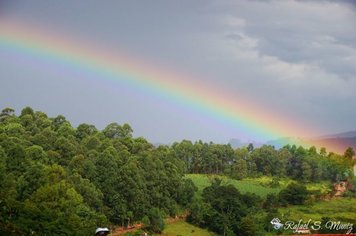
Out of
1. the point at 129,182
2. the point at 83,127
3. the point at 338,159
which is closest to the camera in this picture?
the point at 129,182

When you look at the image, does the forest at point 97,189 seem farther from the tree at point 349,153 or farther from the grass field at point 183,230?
the tree at point 349,153

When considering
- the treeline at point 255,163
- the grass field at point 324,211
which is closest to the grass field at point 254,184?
the treeline at point 255,163

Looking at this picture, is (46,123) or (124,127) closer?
(46,123)

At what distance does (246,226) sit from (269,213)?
4.14 m

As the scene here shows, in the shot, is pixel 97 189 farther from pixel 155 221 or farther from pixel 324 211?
pixel 324 211

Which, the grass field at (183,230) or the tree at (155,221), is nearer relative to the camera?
the tree at (155,221)

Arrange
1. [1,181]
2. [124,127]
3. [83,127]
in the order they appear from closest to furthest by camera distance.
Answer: [1,181] → [83,127] → [124,127]

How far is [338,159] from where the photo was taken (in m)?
67.5

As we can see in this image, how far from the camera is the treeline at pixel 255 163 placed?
61.3 metres

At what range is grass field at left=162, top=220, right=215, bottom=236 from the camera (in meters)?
33.5

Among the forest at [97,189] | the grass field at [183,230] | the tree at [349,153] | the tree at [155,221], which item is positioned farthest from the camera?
the tree at [349,153]

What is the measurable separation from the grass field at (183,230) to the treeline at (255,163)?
23551 millimetres

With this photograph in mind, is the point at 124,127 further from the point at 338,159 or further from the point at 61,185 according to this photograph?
the point at 338,159

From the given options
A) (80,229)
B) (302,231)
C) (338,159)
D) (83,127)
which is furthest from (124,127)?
(338,159)
